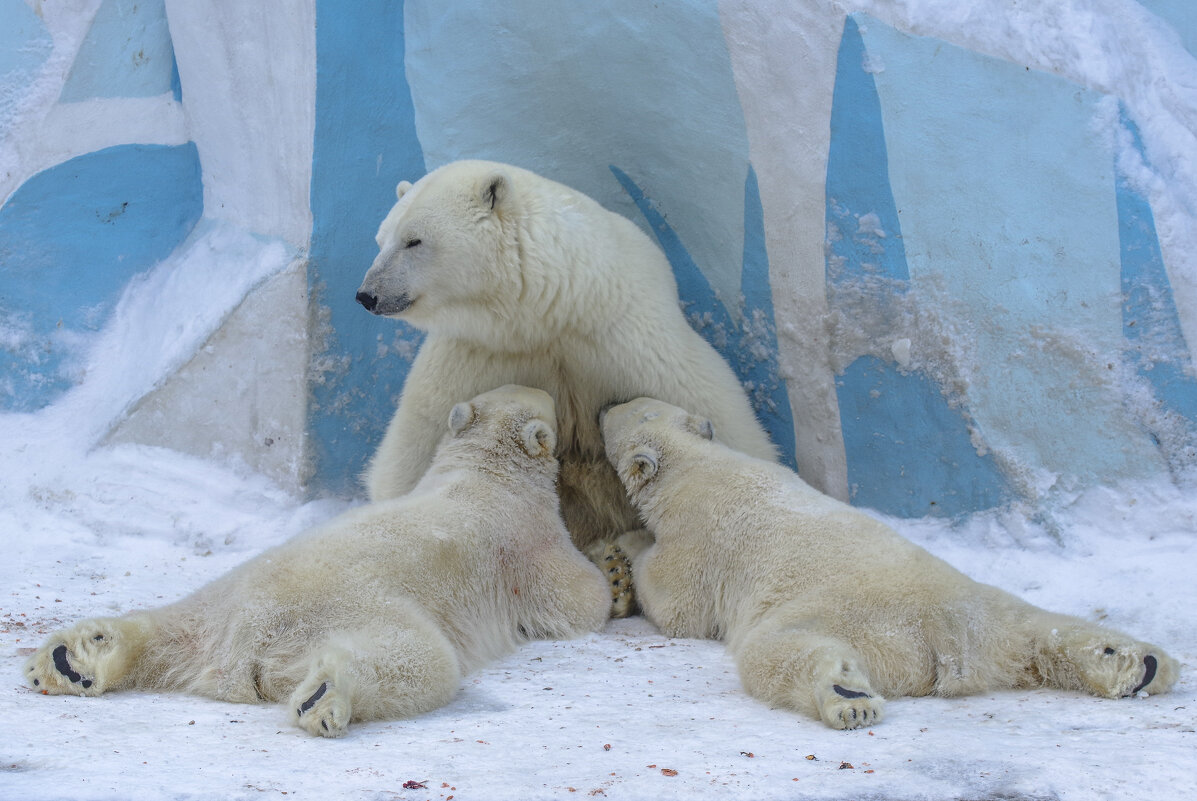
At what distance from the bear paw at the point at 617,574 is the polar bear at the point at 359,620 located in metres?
0.19

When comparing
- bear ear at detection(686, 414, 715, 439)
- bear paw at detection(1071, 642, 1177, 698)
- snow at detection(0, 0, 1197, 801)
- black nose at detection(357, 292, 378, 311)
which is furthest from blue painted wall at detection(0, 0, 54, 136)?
bear paw at detection(1071, 642, 1177, 698)

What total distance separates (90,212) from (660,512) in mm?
2908

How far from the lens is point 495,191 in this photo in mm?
3732

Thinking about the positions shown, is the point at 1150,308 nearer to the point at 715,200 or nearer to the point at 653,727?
the point at 715,200

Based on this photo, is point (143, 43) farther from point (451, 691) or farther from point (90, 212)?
point (451, 691)

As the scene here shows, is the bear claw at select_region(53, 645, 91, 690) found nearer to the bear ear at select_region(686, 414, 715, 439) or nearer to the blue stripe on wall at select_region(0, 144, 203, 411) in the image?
the bear ear at select_region(686, 414, 715, 439)

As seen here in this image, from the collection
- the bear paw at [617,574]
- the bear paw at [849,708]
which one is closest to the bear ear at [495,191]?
the bear paw at [617,574]

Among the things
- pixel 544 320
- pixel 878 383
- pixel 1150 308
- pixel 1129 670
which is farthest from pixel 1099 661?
pixel 544 320

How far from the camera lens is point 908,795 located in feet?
6.07

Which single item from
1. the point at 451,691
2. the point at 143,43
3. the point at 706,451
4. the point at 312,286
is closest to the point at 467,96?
the point at 312,286

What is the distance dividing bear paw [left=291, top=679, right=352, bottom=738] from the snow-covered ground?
0.03 m

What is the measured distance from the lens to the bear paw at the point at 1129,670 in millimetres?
2404

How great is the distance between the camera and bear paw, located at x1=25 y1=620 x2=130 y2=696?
2490 mm

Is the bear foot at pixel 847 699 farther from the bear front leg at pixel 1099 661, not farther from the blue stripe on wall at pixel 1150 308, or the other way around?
the blue stripe on wall at pixel 1150 308
